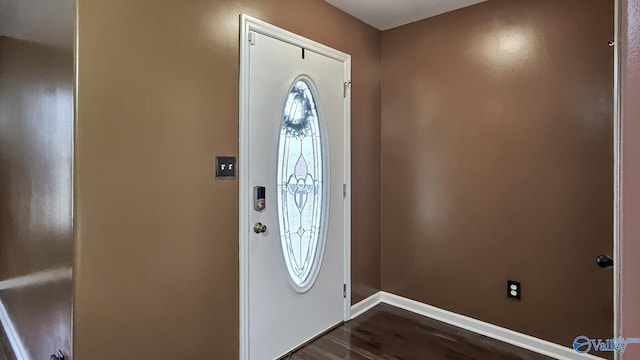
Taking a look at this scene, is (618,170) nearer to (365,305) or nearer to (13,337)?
(365,305)

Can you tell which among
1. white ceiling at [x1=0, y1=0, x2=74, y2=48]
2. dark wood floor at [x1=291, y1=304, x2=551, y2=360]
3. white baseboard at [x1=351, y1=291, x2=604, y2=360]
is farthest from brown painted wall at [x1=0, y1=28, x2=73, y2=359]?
white baseboard at [x1=351, y1=291, x2=604, y2=360]

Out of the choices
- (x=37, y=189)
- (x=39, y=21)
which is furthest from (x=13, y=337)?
(x=39, y=21)

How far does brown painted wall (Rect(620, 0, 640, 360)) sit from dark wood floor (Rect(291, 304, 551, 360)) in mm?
1887

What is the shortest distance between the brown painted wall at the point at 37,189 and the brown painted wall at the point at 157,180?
9cm

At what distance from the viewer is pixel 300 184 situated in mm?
2340

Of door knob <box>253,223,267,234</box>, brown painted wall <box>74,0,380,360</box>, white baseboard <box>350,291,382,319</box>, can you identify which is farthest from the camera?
white baseboard <box>350,291,382,319</box>

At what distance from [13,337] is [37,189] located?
4.23 ft

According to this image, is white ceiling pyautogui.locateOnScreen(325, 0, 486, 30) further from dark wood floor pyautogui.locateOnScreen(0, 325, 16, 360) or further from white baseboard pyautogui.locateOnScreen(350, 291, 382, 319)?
dark wood floor pyautogui.locateOnScreen(0, 325, 16, 360)

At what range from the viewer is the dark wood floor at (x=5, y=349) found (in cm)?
224

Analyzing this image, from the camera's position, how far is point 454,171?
265cm

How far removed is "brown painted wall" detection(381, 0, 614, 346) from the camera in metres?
2.09

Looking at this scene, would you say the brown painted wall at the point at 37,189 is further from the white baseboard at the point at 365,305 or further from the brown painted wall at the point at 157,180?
the white baseboard at the point at 365,305

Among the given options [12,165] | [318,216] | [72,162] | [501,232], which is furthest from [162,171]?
[501,232]

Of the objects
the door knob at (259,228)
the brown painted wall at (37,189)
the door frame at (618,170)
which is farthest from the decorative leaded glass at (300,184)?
the door frame at (618,170)
